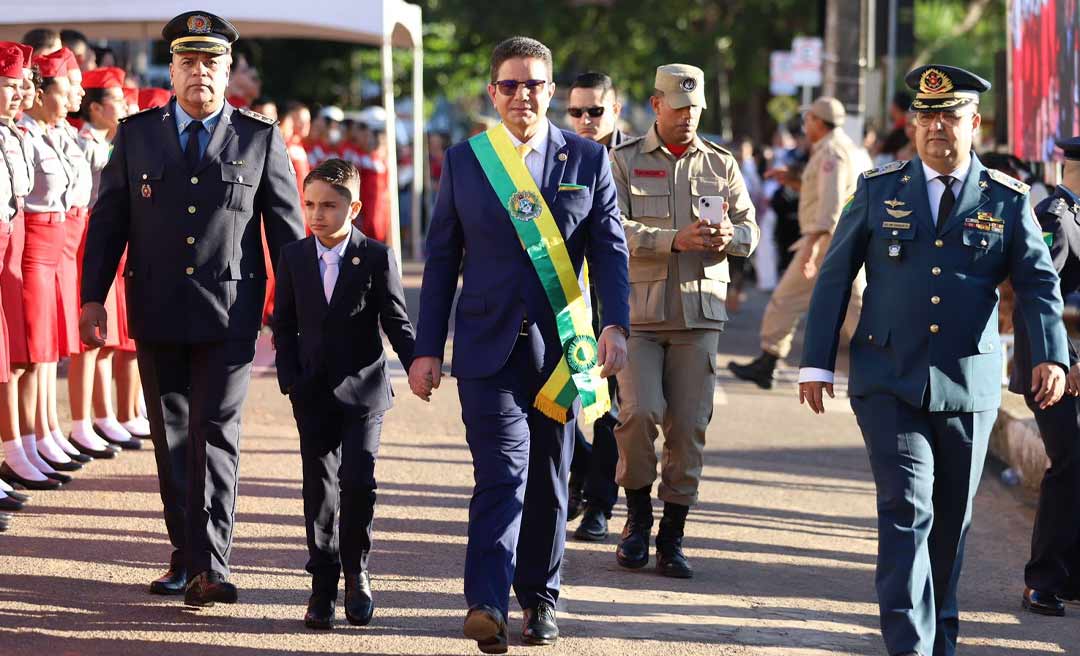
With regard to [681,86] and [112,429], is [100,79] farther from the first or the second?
[681,86]

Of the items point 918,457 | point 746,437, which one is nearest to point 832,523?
point 746,437

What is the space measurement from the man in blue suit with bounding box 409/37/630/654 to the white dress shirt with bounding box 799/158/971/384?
0.63 meters

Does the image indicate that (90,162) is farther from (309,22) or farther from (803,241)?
(803,241)

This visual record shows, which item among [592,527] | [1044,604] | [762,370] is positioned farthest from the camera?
[762,370]

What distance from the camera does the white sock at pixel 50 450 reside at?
891 centimetres

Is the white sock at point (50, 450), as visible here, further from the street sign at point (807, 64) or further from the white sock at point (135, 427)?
the street sign at point (807, 64)

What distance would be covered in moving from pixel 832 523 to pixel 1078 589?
1.76 m

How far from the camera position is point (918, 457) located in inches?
222

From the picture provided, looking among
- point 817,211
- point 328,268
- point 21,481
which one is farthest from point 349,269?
point 817,211

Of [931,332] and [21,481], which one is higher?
[931,332]

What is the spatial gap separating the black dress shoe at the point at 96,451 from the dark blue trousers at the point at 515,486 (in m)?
3.89

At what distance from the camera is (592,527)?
314 inches

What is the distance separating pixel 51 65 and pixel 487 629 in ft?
14.5

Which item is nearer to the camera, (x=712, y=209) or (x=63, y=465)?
(x=712, y=209)
